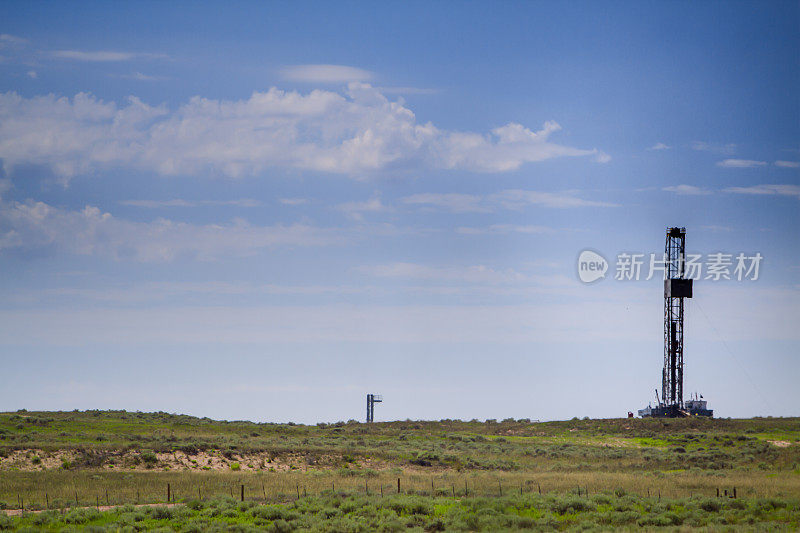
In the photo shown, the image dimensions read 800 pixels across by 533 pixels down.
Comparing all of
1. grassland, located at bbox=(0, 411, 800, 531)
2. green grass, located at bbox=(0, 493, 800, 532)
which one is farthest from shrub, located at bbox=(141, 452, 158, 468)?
green grass, located at bbox=(0, 493, 800, 532)

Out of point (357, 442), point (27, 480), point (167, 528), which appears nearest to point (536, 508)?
point (167, 528)

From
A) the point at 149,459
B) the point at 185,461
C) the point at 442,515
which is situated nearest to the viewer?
the point at 442,515

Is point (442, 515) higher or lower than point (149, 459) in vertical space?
higher

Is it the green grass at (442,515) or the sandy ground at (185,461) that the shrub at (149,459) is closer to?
the sandy ground at (185,461)

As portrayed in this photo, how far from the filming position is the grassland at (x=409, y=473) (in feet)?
103

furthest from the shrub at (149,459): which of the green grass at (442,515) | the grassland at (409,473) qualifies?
the green grass at (442,515)

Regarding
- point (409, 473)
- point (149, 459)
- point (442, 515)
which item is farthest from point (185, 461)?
point (442, 515)

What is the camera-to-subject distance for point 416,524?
30500 millimetres

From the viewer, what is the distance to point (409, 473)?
52.7 metres

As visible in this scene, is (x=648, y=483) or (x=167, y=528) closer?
(x=167, y=528)

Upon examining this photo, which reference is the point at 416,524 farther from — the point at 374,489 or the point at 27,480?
the point at 27,480

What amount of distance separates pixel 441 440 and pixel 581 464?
72.0 feet

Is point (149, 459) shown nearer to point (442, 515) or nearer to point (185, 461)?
point (185, 461)

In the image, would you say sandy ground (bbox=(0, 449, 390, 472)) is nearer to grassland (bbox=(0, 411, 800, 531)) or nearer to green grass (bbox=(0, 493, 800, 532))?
grassland (bbox=(0, 411, 800, 531))
